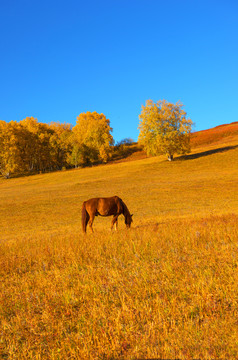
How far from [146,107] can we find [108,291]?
64.4 meters

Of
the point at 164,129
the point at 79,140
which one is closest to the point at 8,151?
the point at 79,140

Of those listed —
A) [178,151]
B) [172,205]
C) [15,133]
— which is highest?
[15,133]

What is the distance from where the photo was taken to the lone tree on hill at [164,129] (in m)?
62.1

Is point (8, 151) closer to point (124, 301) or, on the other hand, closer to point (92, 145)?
point (92, 145)

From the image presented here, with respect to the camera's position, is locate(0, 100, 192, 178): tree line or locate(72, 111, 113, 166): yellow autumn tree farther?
locate(72, 111, 113, 166): yellow autumn tree

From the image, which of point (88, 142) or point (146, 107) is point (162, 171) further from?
point (88, 142)

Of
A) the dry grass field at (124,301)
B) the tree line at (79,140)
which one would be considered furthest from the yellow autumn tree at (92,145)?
the dry grass field at (124,301)

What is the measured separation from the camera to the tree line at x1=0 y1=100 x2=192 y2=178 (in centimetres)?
6319

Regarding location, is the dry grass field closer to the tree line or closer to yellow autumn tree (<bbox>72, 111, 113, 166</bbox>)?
the tree line

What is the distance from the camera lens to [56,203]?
109 ft

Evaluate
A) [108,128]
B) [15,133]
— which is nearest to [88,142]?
[108,128]

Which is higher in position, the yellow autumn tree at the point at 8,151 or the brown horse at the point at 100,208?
the yellow autumn tree at the point at 8,151

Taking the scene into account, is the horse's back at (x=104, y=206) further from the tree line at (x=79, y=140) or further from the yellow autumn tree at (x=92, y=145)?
the yellow autumn tree at (x=92, y=145)

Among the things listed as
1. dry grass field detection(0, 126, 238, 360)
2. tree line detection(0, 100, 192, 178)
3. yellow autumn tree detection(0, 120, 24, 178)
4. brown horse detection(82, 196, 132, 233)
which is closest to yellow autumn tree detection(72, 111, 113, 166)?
tree line detection(0, 100, 192, 178)
